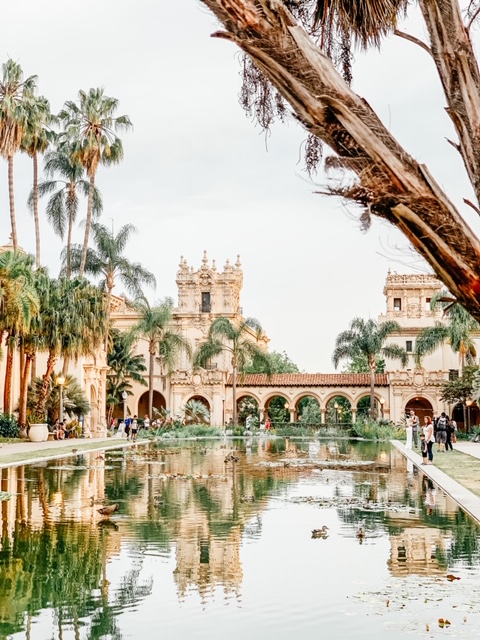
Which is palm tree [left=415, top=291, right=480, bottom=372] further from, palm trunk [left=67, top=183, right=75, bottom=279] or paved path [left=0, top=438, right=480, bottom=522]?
palm trunk [left=67, top=183, right=75, bottom=279]

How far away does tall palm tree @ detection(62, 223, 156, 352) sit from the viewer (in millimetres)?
52156

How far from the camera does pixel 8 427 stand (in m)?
38.4

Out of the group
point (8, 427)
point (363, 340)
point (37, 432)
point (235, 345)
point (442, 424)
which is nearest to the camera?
point (442, 424)

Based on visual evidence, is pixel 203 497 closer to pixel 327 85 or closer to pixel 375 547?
pixel 375 547

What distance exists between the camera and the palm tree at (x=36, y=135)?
40.5m

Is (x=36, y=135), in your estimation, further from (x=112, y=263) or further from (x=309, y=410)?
(x=309, y=410)

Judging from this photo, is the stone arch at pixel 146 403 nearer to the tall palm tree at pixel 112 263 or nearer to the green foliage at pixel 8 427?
the tall palm tree at pixel 112 263

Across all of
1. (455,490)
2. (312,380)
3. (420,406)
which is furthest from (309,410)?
(455,490)

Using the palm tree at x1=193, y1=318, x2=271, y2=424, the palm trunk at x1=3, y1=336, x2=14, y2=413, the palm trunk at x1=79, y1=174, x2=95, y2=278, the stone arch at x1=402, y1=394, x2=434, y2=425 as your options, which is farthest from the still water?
the stone arch at x1=402, y1=394, x2=434, y2=425

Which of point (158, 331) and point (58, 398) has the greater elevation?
point (158, 331)

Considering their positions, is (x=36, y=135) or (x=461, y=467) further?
(x=36, y=135)

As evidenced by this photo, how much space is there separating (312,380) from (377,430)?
16.3 metres

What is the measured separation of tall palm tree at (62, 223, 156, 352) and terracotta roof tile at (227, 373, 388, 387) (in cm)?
1417

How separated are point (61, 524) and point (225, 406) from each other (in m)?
52.7
